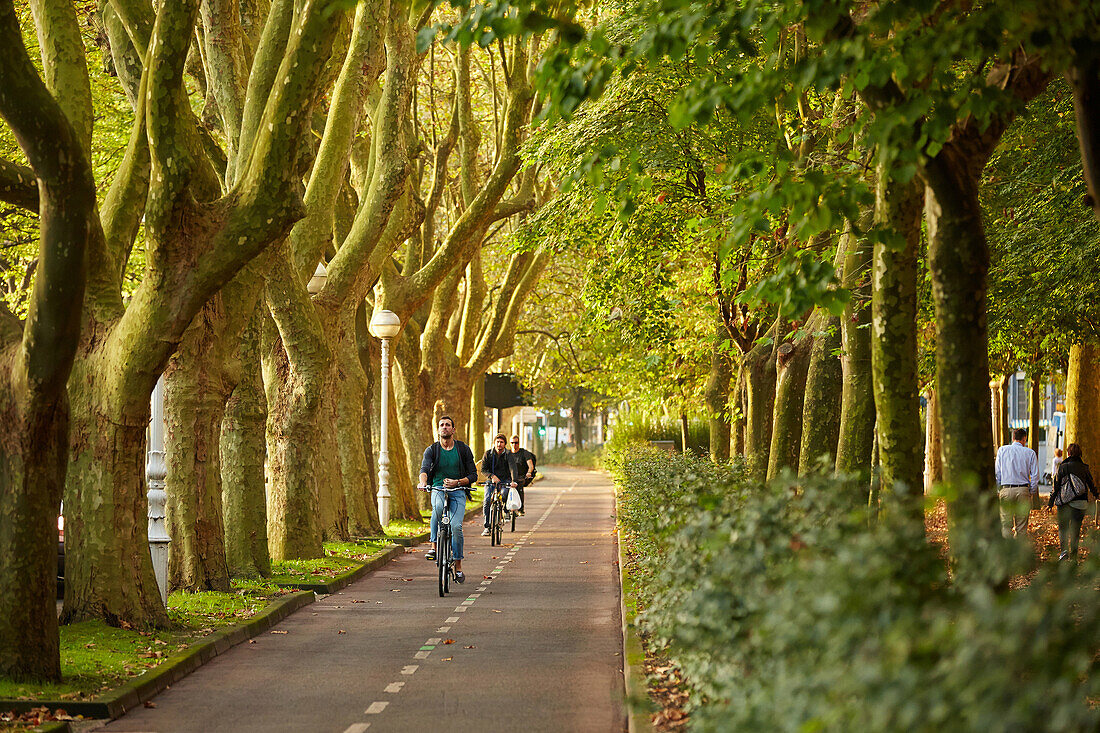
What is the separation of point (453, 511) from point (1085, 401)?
16.3 m

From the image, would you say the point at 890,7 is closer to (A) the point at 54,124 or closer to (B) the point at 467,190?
(A) the point at 54,124

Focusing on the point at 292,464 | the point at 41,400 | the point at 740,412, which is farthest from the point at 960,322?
the point at 740,412

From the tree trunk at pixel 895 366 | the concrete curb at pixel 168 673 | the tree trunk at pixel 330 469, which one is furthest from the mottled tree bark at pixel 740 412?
the tree trunk at pixel 895 366

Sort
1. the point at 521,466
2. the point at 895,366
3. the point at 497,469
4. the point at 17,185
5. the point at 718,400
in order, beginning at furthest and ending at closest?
the point at 718,400, the point at 521,466, the point at 497,469, the point at 17,185, the point at 895,366

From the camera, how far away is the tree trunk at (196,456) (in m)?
14.4

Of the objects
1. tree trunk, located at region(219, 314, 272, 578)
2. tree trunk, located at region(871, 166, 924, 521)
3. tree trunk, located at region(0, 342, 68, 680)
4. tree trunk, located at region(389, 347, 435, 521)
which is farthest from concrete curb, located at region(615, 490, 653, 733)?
tree trunk, located at region(389, 347, 435, 521)

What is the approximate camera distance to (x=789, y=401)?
60.8 ft

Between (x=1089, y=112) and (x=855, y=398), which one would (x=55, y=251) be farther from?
(x=855, y=398)

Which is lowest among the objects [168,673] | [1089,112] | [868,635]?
[168,673]

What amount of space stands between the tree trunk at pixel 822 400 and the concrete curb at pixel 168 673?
18.8ft

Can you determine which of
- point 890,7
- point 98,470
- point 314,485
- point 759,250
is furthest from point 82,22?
point 890,7

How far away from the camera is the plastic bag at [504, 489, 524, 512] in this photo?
2762 centimetres

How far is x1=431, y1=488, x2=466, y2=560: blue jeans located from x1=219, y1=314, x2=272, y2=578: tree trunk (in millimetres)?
2067

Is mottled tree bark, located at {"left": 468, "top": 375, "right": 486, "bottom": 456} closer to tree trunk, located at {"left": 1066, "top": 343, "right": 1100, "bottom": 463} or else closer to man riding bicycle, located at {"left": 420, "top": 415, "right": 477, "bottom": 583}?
tree trunk, located at {"left": 1066, "top": 343, "right": 1100, "bottom": 463}
